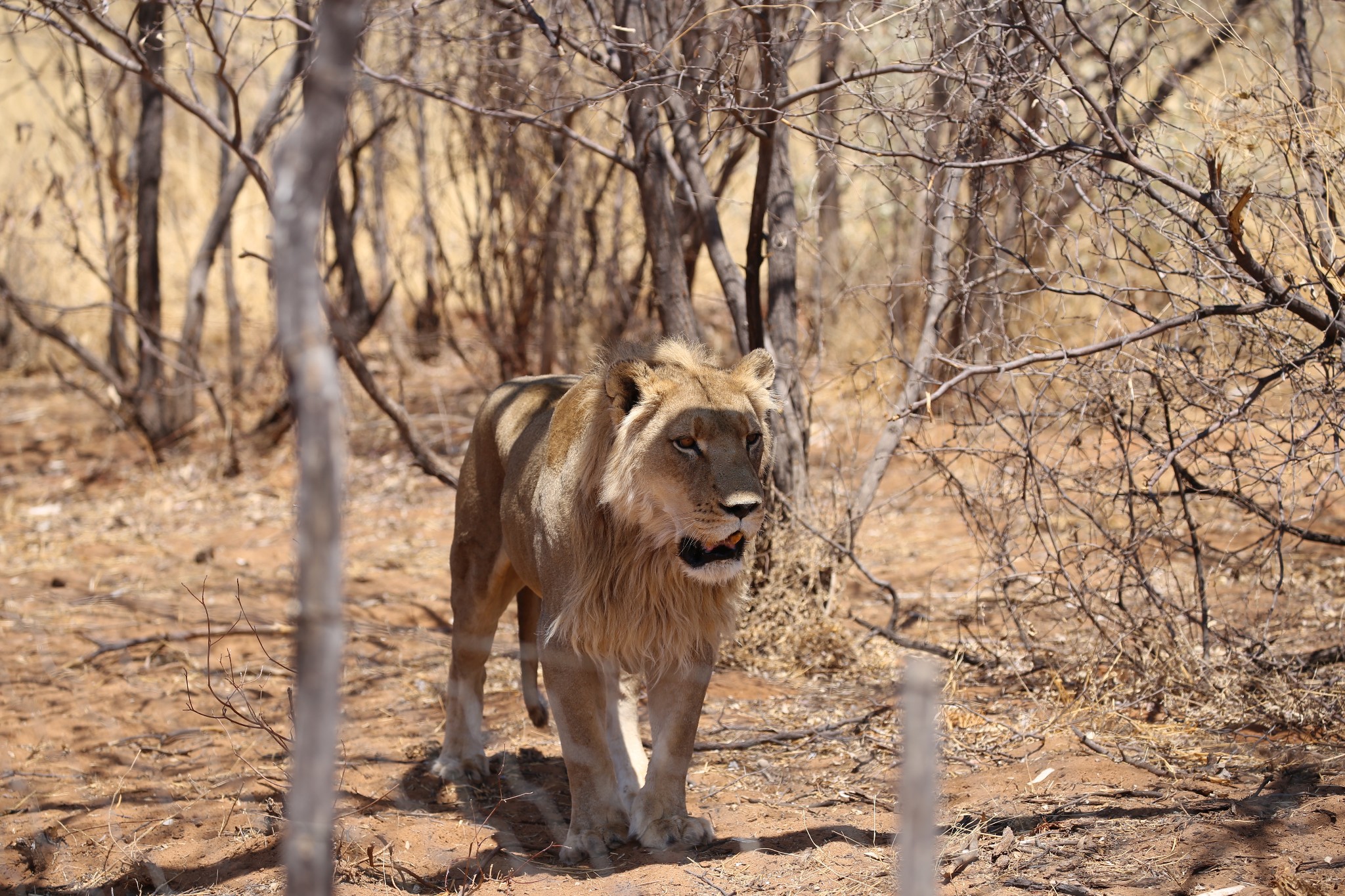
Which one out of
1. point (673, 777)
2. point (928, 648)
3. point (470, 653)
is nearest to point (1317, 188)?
point (928, 648)

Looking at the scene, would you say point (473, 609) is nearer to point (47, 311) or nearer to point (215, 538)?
point (215, 538)

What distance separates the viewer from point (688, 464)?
3656mm

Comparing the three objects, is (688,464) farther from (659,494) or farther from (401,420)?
(401,420)

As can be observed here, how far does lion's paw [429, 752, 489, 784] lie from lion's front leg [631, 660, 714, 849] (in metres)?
1.06

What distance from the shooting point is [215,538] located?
29.3 ft

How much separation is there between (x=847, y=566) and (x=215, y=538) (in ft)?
16.7

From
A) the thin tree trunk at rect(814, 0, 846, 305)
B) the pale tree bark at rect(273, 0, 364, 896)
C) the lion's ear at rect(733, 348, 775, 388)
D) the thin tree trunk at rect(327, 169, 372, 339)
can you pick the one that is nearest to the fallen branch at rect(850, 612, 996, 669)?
the thin tree trunk at rect(814, 0, 846, 305)

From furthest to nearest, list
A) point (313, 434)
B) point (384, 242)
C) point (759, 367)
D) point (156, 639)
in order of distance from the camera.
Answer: point (384, 242), point (156, 639), point (759, 367), point (313, 434)

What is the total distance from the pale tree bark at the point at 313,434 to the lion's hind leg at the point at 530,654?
3.78 m

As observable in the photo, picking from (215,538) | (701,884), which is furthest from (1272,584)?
(215,538)

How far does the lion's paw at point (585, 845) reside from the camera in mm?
Result: 3924

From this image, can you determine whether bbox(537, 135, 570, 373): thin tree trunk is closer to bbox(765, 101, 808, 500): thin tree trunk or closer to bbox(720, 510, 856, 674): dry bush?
bbox(765, 101, 808, 500): thin tree trunk

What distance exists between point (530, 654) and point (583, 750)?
1092 mm

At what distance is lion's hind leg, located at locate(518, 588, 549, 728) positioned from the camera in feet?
16.5
